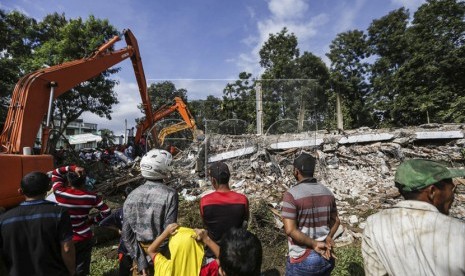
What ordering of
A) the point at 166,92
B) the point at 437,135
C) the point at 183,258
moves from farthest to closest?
the point at 166,92 → the point at 437,135 → the point at 183,258

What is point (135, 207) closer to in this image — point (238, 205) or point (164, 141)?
point (238, 205)

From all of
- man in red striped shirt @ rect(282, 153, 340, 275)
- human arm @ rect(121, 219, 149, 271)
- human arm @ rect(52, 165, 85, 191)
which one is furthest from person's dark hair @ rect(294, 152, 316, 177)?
human arm @ rect(52, 165, 85, 191)

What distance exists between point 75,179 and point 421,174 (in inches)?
121

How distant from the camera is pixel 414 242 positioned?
136 cm

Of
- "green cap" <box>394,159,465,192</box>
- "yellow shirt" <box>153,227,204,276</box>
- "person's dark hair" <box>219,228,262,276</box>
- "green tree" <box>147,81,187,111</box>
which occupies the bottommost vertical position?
"yellow shirt" <box>153,227,204,276</box>

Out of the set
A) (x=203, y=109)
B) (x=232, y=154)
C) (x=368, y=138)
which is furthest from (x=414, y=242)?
(x=203, y=109)

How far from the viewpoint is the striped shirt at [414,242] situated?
4.15ft

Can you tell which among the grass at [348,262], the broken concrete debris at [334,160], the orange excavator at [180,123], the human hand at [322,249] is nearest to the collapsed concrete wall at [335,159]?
the broken concrete debris at [334,160]

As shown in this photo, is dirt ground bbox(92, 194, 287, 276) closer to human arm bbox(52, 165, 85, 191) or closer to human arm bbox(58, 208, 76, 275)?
human arm bbox(52, 165, 85, 191)

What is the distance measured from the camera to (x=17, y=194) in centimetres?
388

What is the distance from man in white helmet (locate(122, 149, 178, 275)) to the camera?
2.19 m

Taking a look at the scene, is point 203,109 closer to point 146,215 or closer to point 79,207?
point 79,207

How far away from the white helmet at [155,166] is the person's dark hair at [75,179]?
1187mm

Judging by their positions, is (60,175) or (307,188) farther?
(60,175)
